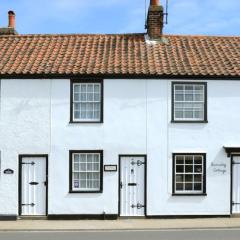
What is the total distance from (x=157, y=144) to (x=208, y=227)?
3712mm

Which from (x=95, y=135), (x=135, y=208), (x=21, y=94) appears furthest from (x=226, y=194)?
(x=21, y=94)

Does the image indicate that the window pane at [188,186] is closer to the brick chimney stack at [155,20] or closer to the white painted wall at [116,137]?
the white painted wall at [116,137]

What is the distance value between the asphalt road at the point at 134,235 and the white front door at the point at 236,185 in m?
3.10

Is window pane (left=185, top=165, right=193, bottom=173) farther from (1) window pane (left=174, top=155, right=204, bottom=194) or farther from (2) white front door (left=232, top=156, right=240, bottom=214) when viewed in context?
(2) white front door (left=232, top=156, right=240, bottom=214)

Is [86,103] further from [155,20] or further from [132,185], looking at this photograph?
[155,20]

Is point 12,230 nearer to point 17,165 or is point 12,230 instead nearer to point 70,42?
point 17,165

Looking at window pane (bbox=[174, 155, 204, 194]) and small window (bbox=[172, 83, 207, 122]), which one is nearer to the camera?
window pane (bbox=[174, 155, 204, 194])

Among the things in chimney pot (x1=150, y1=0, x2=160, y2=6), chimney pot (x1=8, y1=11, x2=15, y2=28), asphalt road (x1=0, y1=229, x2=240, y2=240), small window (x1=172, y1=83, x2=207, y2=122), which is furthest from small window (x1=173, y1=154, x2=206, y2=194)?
chimney pot (x1=8, y1=11, x2=15, y2=28)

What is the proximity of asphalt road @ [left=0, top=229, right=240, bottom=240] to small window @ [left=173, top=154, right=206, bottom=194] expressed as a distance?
318 centimetres

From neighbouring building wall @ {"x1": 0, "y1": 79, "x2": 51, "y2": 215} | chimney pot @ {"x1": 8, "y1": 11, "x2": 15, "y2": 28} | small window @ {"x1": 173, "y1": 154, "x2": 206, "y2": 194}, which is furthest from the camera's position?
chimney pot @ {"x1": 8, "y1": 11, "x2": 15, "y2": 28}

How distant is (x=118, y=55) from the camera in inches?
806

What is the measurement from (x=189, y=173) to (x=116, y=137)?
2.91m

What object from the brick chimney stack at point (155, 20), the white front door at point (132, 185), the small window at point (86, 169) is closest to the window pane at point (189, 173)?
the white front door at point (132, 185)

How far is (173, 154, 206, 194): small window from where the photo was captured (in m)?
18.9
